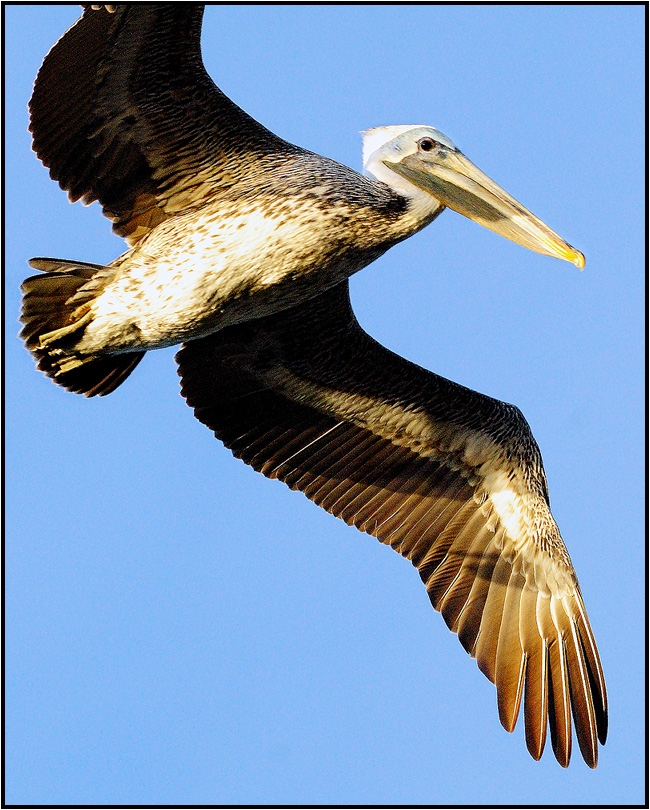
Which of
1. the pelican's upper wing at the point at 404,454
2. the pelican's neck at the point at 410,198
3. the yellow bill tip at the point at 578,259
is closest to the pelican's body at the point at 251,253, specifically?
the pelican's neck at the point at 410,198

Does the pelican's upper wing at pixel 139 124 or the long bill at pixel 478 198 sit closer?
the pelican's upper wing at pixel 139 124

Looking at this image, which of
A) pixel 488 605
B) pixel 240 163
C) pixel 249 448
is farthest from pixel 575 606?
pixel 240 163

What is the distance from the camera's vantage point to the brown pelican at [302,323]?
767cm

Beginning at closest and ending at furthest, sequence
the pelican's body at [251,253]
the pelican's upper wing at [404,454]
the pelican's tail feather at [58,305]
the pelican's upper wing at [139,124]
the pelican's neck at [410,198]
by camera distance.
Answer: the pelican's body at [251,253] → the pelican's upper wing at [139,124] → the pelican's neck at [410,198] → the pelican's tail feather at [58,305] → the pelican's upper wing at [404,454]

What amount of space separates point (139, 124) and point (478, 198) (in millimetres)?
2362

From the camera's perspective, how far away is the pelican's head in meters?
8.03

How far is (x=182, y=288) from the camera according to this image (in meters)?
7.70

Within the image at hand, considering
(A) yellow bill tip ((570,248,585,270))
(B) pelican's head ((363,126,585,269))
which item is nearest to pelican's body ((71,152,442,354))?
(B) pelican's head ((363,126,585,269))

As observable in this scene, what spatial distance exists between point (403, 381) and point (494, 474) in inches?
39.9

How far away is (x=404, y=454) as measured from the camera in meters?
9.42

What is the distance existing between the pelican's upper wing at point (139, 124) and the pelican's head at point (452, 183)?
0.78 meters

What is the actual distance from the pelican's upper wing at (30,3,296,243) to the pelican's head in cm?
78

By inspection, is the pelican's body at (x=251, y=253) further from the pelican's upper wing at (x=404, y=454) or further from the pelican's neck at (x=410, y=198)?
the pelican's upper wing at (x=404, y=454)

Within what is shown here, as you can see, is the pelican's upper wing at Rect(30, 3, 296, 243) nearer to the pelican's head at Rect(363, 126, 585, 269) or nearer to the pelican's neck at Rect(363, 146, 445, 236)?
the pelican's neck at Rect(363, 146, 445, 236)
